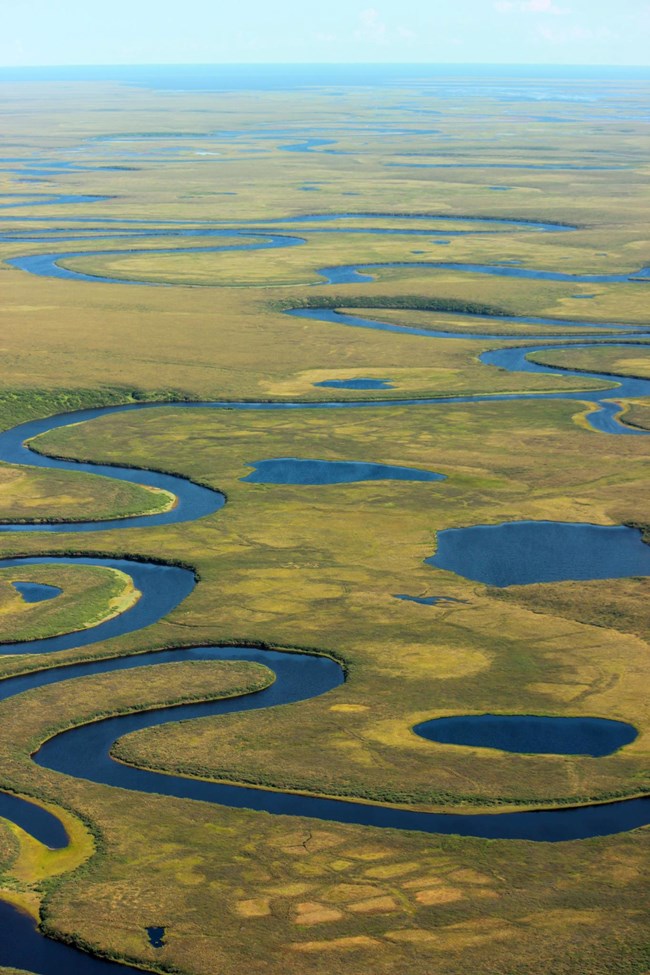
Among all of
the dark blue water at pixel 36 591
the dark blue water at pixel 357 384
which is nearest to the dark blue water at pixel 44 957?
the dark blue water at pixel 36 591

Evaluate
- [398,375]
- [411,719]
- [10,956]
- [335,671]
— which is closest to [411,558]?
[335,671]

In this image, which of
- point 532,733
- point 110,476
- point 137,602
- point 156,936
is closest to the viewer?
point 156,936

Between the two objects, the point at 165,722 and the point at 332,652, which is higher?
the point at 332,652

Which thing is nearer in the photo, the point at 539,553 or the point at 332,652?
the point at 332,652

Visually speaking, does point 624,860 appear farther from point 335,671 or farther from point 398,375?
point 398,375

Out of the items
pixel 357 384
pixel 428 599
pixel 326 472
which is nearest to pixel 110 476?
pixel 326 472

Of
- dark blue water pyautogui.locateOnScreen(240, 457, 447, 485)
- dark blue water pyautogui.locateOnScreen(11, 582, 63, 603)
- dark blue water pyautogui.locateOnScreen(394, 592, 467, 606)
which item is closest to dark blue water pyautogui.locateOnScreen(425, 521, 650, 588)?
dark blue water pyautogui.locateOnScreen(394, 592, 467, 606)

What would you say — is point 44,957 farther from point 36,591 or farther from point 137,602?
point 36,591

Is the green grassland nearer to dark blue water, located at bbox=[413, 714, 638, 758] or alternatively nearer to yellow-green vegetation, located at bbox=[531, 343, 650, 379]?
yellow-green vegetation, located at bbox=[531, 343, 650, 379]
